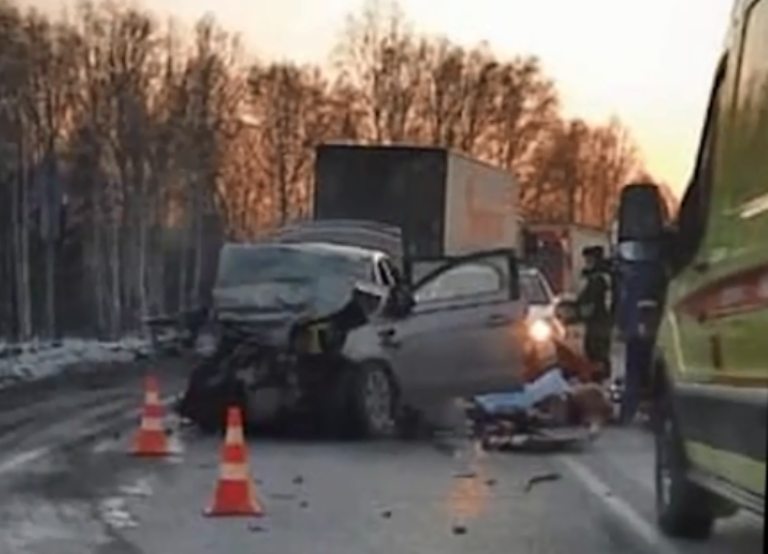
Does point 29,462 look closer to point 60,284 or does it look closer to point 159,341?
point 159,341

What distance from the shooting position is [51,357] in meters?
34.4

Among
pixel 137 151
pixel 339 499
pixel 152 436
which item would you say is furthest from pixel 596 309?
pixel 137 151

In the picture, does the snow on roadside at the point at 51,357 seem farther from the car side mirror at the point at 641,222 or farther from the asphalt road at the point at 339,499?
the car side mirror at the point at 641,222

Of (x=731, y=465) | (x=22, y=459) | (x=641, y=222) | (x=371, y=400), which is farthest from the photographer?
(x=371, y=400)

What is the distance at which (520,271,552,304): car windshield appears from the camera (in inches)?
852

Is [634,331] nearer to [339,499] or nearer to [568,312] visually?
[568,312]

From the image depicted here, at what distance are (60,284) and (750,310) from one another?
54.7 metres

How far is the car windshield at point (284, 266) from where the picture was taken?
748 inches

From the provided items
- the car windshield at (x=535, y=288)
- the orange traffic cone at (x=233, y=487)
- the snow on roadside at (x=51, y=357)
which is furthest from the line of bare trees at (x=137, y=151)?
the orange traffic cone at (x=233, y=487)

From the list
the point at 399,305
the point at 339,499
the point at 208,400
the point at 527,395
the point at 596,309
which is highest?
the point at 596,309

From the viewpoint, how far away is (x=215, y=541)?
10.9 metres

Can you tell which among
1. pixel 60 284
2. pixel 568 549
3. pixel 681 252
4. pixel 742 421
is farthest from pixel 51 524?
pixel 60 284

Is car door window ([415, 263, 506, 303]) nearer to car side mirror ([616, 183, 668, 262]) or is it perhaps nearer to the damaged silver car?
the damaged silver car

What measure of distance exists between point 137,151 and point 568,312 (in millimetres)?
37071
